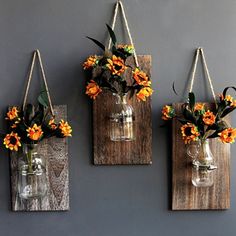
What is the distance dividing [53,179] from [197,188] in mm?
546

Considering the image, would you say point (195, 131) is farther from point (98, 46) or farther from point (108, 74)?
point (98, 46)

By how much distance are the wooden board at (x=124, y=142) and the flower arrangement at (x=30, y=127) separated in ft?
0.40

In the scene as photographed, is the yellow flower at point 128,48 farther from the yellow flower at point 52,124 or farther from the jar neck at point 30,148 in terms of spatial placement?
the jar neck at point 30,148

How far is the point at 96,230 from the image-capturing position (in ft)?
4.79

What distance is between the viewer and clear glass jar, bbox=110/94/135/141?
4.41 ft

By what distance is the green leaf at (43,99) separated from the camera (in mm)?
1357

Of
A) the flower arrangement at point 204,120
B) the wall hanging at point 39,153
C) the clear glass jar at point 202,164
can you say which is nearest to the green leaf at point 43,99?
the wall hanging at point 39,153

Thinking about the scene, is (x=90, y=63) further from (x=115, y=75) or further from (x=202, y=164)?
(x=202, y=164)

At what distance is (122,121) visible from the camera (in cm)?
134

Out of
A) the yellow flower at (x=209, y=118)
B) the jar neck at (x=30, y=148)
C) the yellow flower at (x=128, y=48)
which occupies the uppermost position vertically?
the yellow flower at (x=128, y=48)

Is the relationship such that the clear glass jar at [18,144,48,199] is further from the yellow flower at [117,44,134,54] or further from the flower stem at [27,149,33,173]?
the yellow flower at [117,44,134,54]

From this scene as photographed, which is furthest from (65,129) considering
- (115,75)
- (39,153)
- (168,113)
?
(168,113)

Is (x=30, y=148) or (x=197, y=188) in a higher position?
(x=30, y=148)

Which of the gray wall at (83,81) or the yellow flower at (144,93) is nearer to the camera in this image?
the yellow flower at (144,93)
